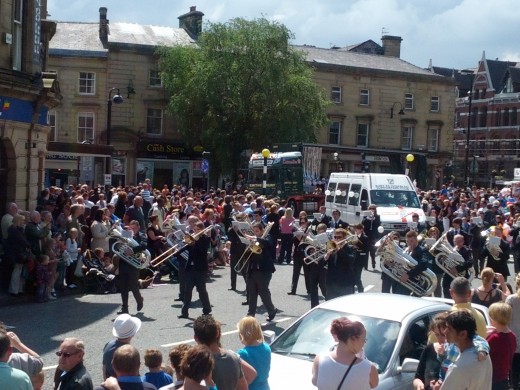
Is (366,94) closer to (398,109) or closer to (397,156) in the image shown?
(398,109)

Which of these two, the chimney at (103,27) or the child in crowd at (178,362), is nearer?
the child in crowd at (178,362)

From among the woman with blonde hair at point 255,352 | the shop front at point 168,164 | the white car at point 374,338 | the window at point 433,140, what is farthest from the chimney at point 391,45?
the woman with blonde hair at point 255,352

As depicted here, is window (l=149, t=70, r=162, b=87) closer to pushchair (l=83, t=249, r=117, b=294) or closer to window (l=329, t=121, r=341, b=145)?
window (l=329, t=121, r=341, b=145)

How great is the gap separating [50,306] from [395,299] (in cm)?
838

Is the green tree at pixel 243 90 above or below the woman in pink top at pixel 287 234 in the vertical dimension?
above

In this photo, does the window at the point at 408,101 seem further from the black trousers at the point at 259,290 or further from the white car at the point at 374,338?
the white car at the point at 374,338

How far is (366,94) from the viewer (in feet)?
193

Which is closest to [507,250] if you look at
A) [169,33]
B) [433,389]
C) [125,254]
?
[125,254]

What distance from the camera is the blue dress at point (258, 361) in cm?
705

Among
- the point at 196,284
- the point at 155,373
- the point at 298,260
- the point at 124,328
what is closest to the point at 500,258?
the point at 298,260

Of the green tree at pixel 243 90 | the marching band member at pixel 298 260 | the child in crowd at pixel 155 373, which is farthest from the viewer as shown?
the green tree at pixel 243 90

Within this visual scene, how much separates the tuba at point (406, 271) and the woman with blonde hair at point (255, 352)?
637cm

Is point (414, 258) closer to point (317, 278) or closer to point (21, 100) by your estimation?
point (317, 278)

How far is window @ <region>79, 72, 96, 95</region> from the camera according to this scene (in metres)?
49.6
